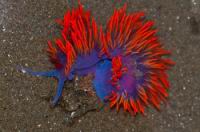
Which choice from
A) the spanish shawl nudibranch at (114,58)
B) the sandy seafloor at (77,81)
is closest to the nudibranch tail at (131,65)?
the spanish shawl nudibranch at (114,58)

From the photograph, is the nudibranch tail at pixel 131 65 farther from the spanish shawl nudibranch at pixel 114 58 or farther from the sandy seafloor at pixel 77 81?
the sandy seafloor at pixel 77 81

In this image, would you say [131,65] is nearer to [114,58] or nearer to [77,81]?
[114,58]

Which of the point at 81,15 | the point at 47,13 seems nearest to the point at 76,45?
the point at 81,15

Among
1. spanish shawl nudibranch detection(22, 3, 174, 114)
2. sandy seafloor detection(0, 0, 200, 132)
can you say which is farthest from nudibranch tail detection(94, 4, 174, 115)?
sandy seafloor detection(0, 0, 200, 132)

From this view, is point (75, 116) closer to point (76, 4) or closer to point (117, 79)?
point (117, 79)

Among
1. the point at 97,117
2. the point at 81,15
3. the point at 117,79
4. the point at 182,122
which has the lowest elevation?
the point at 182,122

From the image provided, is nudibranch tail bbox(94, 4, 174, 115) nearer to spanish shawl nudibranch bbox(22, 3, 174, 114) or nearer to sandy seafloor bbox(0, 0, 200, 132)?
spanish shawl nudibranch bbox(22, 3, 174, 114)

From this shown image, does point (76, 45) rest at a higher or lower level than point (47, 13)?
lower
